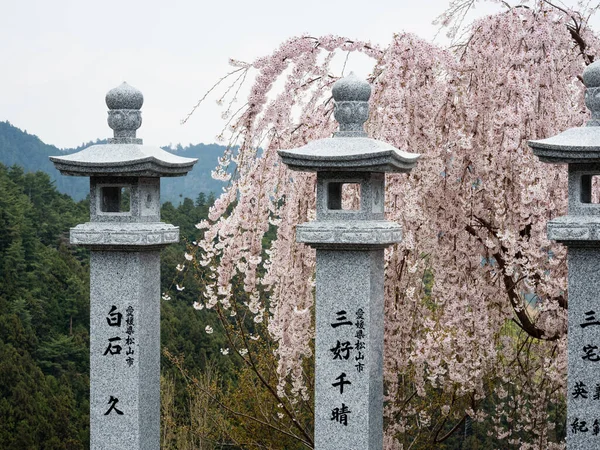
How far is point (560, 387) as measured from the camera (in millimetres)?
8773

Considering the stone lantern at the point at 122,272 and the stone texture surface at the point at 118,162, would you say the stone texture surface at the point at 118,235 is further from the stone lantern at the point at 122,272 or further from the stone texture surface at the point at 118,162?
the stone texture surface at the point at 118,162

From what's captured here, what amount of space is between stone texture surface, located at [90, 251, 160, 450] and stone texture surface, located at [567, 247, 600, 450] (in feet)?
11.4

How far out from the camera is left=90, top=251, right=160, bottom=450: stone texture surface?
7.27 metres

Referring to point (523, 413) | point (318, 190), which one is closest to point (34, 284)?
A: point (523, 413)

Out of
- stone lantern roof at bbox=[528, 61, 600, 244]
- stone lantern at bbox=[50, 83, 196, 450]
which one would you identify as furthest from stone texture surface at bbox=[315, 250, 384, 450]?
stone lantern at bbox=[50, 83, 196, 450]

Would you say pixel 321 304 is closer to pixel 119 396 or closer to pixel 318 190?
pixel 318 190

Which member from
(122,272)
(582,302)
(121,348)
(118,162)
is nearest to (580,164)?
(582,302)

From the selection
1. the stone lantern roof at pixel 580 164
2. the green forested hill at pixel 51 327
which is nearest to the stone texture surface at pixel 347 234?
the stone lantern roof at pixel 580 164

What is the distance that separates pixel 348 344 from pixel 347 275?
0.54 m

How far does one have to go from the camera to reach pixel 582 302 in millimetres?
6461

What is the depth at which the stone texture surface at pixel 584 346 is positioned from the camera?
644cm

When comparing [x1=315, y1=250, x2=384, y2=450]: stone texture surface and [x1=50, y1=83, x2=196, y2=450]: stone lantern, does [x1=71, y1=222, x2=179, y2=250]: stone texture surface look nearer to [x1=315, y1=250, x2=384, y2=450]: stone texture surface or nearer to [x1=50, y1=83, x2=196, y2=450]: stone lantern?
[x1=50, y1=83, x2=196, y2=450]: stone lantern

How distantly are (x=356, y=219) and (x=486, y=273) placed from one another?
7.21ft

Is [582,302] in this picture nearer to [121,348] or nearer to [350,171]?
[350,171]
